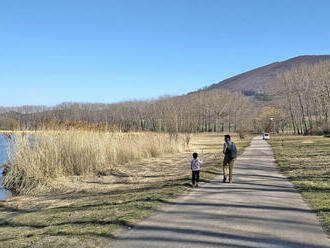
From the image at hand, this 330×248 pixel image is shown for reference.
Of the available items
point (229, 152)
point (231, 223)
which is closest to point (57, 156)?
point (229, 152)

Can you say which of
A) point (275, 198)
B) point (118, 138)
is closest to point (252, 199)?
point (275, 198)

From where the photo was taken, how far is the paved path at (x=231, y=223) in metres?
4.73

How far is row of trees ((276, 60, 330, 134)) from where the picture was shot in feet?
212

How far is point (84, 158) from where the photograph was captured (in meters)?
15.5

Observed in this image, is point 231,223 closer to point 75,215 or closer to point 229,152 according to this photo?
point 75,215

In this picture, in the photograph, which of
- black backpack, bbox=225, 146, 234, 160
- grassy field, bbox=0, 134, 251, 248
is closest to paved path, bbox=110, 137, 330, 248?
grassy field, bbox=0, 134, 251, 248

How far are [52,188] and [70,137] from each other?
3353 mm

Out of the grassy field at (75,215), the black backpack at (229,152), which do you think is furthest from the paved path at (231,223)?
the black backpack at (229,152)

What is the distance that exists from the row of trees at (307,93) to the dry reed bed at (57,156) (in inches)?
2170

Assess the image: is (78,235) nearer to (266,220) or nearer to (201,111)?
(266,220)

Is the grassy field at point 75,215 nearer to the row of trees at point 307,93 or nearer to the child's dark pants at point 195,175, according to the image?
the child's dark pants at point 195,175

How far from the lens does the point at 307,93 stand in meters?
75.1

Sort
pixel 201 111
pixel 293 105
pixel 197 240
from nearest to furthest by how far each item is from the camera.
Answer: pixel 197 240 → pixel 293 105 → pixel 201 111

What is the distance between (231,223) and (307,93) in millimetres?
77175
